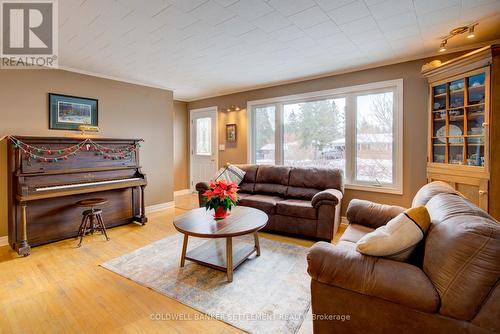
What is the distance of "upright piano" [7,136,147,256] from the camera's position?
296cm

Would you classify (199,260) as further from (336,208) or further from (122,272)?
(336,208)

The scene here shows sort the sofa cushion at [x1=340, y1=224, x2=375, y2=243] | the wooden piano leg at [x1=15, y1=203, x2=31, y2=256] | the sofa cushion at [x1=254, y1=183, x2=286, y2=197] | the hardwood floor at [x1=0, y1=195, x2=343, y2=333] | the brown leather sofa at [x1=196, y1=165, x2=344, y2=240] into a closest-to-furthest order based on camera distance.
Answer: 1. the hardwood floor at [x1=0, y1=195, x2=343, y2=333]
2. the sofa cushion at [x1=340, y1=224, x2=375, y2=243]
3. the wooden piano leg at [x1=15, y1=203, x2=31, y2=256]
4. the brown leather sofa at [x1=196, y1=165, x2=344, y2=240]
5. the sofa cushion at [x1=254, y1=183, x2=286, y2=197]

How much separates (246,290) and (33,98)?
12.7ft

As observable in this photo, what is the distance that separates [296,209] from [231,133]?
274 centimetres

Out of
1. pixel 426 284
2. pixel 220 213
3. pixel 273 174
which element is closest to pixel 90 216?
pixel 220 213

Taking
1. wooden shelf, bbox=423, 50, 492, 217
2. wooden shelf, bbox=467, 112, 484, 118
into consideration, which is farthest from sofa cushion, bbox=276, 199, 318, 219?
wooden shelf, bbox=467, 112, 484, 118

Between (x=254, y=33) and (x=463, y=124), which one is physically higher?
(x=254, y=33)

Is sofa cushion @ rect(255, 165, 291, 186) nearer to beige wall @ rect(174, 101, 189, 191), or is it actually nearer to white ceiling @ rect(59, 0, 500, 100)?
white ceiling @ rect(59, 0, 500, 100)

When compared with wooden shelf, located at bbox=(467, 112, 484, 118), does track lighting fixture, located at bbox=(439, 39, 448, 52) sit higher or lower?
higher

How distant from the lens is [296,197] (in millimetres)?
3857

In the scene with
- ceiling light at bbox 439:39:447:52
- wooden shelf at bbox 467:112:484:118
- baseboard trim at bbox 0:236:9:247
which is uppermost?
ceiling light at bbox 439:39:447:52

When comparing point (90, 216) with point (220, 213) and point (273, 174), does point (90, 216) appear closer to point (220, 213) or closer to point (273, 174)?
point (220, 213)

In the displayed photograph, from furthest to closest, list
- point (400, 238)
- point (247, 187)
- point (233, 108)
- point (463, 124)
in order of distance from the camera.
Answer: point (233, 108) < point (247, 187) < point (463, 124) < point (400, 238)

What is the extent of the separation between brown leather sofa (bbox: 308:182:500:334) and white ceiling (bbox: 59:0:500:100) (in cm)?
193
